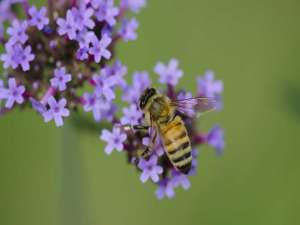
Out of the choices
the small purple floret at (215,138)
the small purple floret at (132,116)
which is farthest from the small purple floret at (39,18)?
the small purple floret at (215,138)

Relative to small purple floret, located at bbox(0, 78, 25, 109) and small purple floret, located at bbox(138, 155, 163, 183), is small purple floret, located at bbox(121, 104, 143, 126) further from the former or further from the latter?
small purple floret, located at bbox(0, 78, 25, 109)

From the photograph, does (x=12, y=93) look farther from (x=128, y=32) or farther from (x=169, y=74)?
(x=169, y=74)

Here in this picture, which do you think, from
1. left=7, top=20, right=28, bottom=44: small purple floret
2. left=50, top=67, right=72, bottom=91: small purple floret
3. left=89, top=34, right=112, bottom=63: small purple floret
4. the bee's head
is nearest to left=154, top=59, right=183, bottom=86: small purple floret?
the bee's head

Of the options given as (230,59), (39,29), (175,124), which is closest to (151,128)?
(175,124)

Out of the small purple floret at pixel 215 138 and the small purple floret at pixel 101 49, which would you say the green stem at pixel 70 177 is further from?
the small purple floret at pixel 215 138

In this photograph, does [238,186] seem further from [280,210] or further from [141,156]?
[141,156]

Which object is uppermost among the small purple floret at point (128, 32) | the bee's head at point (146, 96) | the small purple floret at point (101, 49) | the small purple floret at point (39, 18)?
the small purple floret at point (39, 18)

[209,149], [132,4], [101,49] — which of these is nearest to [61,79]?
[101,49]
